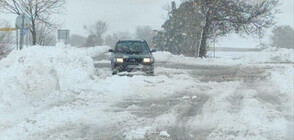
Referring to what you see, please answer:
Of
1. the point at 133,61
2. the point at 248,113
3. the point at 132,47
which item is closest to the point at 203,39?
the point at 132,47

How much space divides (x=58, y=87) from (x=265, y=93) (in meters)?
6.23

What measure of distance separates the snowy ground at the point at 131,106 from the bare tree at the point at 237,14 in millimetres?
19996

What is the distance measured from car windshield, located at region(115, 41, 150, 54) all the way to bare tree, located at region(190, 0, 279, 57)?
17.8 m

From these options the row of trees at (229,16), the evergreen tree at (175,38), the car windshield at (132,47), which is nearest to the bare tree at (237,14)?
the row of trees at (229,16)

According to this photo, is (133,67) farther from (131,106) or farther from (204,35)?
(204,35)

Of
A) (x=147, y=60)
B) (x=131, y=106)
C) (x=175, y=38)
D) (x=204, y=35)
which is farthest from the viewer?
(x=175, y=38)

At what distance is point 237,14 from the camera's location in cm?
3481

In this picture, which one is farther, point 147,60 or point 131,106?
point 147,60

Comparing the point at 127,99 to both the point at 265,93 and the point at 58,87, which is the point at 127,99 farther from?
the point at 265,93

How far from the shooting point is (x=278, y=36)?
120m

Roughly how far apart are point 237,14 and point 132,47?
A: 61.5ft

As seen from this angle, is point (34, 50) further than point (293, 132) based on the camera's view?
Yes

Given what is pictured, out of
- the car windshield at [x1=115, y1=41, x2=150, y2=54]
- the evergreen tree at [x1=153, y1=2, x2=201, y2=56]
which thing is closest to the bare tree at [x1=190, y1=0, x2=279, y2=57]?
the evergreen tree at [x1=153, y1=2, x2=201, y2=56]

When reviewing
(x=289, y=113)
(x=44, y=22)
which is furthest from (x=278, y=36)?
(x=289, y=113)
